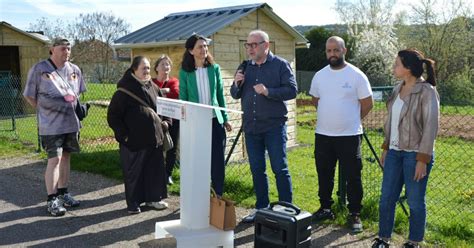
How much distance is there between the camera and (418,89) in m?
3.99

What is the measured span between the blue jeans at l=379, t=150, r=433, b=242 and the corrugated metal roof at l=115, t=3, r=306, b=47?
5.80 meters

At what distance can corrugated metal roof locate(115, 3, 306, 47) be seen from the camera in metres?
9.65

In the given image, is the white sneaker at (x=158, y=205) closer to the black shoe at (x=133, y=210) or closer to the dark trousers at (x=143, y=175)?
the dark trousers at (x=143, y=175)

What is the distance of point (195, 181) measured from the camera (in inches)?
162

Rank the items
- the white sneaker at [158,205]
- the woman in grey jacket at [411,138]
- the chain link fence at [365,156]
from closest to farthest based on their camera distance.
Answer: the woman in grey jacket at [411,138]
the white sneaker at [158,205]
the chain link fence at [365,156]

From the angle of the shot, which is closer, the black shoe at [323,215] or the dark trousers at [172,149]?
the black shoe at [323,215]

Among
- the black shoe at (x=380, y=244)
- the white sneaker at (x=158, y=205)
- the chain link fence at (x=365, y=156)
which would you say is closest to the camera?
the black shoe at (x=380, y=244)

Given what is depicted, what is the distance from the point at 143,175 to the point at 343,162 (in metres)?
2.30

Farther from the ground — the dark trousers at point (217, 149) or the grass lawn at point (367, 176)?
the dark trousers at point (217, 149)

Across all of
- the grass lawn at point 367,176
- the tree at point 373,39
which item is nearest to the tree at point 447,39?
the tree at point 373,39

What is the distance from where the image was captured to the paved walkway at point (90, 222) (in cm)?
479

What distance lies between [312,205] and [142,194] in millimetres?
2122

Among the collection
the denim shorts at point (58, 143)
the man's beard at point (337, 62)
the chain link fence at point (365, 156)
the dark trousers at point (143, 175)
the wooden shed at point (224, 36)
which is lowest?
the chain link fence at point (365, 156)

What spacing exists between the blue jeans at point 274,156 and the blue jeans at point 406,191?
1042 mm
